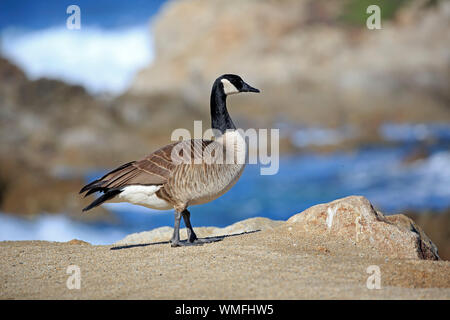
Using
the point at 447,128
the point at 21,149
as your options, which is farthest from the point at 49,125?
the point at 447,128

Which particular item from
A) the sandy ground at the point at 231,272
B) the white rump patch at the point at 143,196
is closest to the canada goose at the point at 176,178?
the white rump patch at the point at 143,196

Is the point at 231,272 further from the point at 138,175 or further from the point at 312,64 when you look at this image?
the point at 312,64

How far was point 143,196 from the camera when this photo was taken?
6730 mm

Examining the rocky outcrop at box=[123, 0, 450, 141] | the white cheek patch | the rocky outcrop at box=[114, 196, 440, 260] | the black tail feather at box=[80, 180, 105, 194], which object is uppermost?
the rocky outcrop at box=[123, 0, 450, 141]

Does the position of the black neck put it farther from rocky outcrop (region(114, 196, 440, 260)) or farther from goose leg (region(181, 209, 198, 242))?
rocky outcrop (region(114, 196, 440, 260))

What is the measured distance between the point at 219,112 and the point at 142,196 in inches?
61.3

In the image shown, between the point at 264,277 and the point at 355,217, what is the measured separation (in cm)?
181

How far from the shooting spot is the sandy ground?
473 cm

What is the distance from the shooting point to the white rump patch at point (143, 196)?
6.64m

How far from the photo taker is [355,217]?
6.42 m

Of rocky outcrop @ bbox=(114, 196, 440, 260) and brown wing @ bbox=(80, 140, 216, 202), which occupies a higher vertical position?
brown wing @ bbox=(80, 140, 216, 202)

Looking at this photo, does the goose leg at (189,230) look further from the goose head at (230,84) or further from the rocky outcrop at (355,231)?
the goose head at (230,84)

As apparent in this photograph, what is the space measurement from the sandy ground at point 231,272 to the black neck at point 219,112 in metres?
1.49

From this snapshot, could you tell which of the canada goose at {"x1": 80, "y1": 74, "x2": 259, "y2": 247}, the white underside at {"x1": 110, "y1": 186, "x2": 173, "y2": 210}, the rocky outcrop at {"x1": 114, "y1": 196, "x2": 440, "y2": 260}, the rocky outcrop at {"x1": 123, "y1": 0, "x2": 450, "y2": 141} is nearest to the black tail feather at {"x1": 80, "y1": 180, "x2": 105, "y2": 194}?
the canada goose at {"x1": 80, "y1": 74, "x2": 259, "y2": 247}
